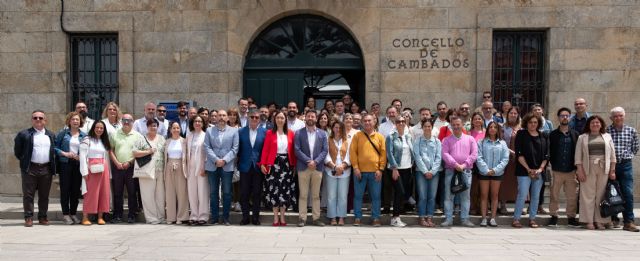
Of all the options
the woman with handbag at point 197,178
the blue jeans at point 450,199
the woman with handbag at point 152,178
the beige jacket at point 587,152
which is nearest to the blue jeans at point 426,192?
the blue jeans at point 450,199

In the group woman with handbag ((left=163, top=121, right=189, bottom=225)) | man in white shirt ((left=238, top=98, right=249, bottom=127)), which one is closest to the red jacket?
woman with handbag ((left=163, top=121, right=189, bottom=225))

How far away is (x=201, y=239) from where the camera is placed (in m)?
7.99

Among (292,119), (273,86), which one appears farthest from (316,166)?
(273,86)

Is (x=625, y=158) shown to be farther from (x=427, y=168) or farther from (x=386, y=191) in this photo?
(x=386, y=191)

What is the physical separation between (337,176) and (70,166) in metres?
4.59

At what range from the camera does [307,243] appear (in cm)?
768

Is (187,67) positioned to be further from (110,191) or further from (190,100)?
(110,191)

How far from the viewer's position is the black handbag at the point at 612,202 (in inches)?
367

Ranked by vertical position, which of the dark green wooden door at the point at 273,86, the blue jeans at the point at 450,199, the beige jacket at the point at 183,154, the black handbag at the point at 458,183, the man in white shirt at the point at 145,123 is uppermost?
the dark green wooden door at the point at 273,86

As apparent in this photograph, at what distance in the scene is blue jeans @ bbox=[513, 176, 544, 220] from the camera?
959 cm

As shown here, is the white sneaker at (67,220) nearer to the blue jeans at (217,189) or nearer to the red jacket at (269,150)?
the blue jeans at (217,189)

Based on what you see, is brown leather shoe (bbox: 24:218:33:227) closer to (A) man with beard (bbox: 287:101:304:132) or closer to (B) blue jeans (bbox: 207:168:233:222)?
(B) blue jeans (bbox: 207:168:233:222)

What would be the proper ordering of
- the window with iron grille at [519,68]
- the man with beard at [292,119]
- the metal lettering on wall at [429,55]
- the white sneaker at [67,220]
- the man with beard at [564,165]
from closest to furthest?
1. the man with beard at [564,165]
2. the white sneaker at [67,220]
3. the man with beard at [292,119]
4. the metal lettering on wall at [429,55]
5. the window with iron grille at [519,68]

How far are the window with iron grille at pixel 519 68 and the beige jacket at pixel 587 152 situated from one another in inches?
121
